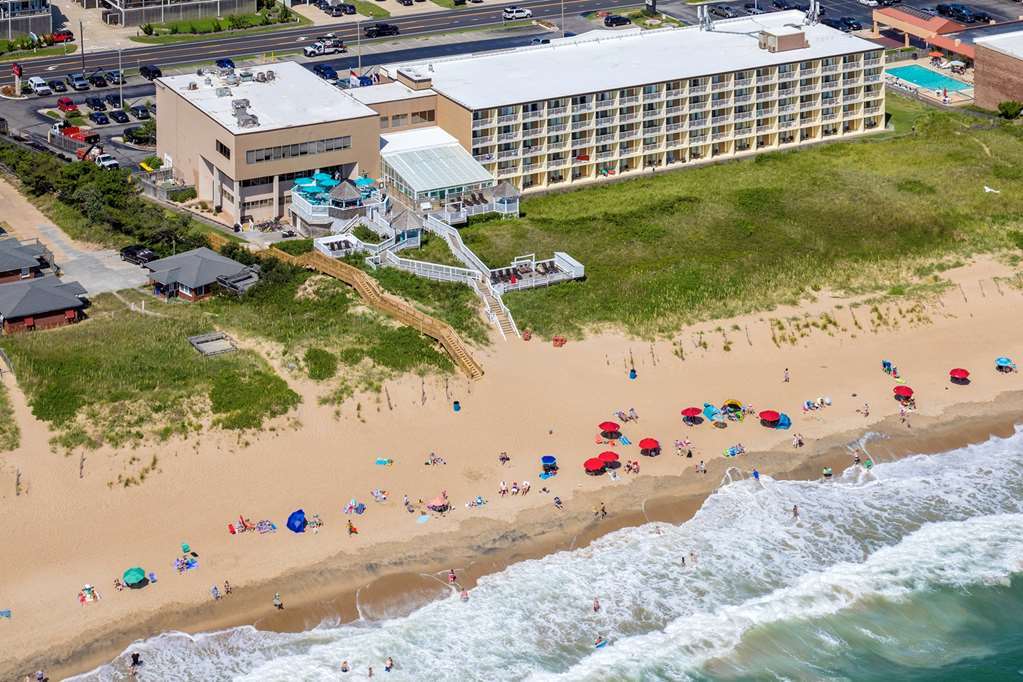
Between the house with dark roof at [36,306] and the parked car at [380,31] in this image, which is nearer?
the house with dark roof at [36,306]

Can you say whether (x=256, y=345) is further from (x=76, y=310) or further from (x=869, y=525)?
(x=869, y=525)

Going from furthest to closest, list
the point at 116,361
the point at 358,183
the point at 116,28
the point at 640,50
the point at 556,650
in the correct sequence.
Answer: the point at 116,28
the point at 640,50
the point at 358,183
the point at 116,361
the point at 556,650

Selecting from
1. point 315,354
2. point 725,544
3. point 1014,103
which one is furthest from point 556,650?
point 1014,103

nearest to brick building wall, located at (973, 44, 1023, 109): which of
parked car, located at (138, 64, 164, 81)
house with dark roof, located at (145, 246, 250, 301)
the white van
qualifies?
house with dark roof, located at (145, 246, 250, 301)

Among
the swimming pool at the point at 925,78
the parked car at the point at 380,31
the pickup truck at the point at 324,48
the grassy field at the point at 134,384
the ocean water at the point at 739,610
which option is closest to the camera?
the ocean water at the point at 739,610

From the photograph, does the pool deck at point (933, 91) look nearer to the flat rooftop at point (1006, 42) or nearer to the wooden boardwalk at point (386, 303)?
the flat rooftop at point (1006, 42)

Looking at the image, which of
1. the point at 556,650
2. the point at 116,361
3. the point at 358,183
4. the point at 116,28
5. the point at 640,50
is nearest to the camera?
the point at 556,650

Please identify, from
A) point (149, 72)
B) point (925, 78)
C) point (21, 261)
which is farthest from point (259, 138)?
point (925, 78)

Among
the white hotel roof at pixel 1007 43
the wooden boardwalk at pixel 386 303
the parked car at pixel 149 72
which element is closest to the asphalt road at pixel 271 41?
the parked car at pixel 149 72
